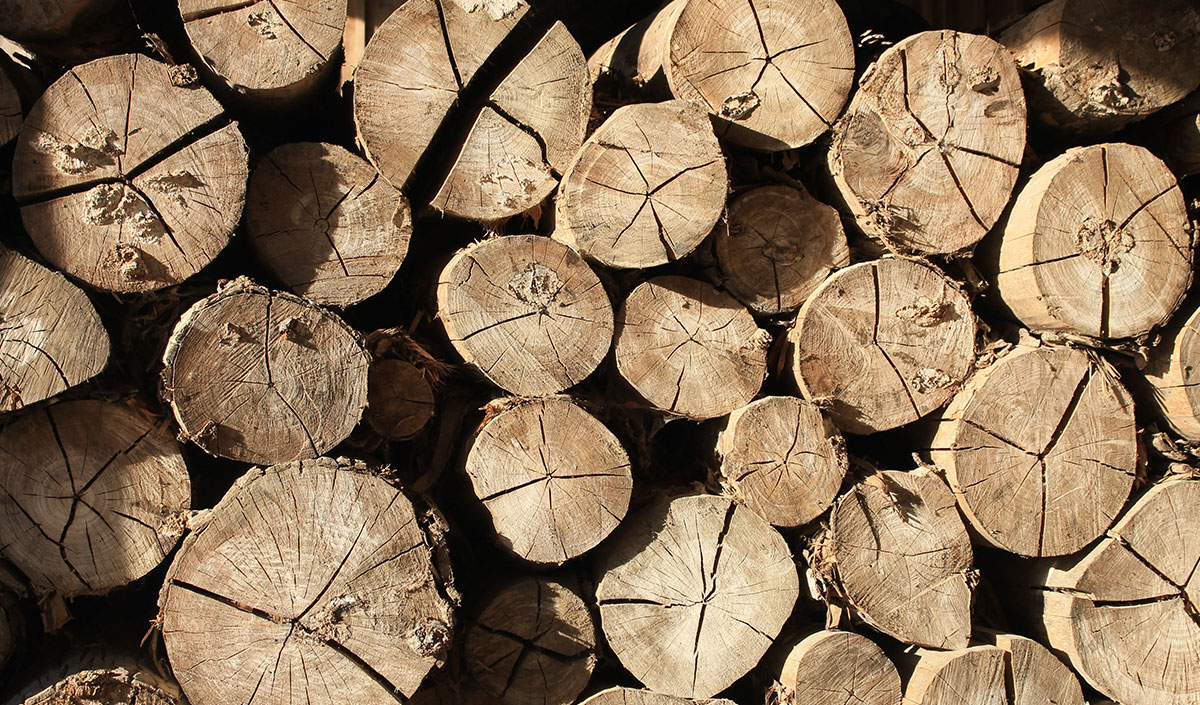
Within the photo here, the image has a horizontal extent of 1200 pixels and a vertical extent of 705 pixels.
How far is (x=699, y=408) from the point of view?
2842mm

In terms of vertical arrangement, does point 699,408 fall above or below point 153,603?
above

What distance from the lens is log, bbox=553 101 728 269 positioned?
8.66ft

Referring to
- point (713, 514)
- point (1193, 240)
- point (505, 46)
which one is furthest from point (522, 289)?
point (1193, 240)

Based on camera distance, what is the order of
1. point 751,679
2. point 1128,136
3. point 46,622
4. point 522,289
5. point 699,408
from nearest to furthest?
1. point 46,622
2. point 522,289
3. point 699,408
4. point 751,679
5. point 1128,136

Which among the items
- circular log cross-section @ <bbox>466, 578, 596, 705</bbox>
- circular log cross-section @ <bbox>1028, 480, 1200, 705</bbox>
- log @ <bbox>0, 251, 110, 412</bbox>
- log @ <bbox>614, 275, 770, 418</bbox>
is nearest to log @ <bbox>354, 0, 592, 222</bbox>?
log @ <bbox>614, 275, 770, 418</bbox>

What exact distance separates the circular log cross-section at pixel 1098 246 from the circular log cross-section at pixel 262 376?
227cm

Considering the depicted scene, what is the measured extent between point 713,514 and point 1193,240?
6.77 feet

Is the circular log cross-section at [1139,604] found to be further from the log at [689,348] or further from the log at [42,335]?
the log at [42,335]

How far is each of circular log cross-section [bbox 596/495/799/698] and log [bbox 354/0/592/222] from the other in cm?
121

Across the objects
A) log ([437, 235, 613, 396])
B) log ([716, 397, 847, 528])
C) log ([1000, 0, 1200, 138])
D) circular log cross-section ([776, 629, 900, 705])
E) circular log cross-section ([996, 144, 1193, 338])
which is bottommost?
circular log cross-section ([776, 629, 900, 705])

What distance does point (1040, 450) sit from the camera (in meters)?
3.01

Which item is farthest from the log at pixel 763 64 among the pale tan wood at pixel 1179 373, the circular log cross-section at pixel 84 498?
the circular log cross-section at pixel 84 498

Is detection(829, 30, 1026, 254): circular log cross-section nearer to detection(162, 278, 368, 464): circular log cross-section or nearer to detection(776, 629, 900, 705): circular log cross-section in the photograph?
detection(776, 629, 900, 705): circular log cross-section

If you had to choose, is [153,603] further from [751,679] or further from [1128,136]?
[1128,136]
